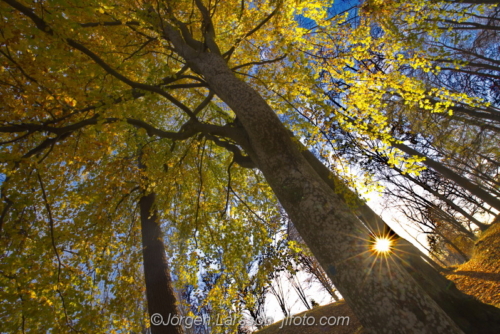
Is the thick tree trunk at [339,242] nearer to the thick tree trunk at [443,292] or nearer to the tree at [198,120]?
the tree at [198,120]

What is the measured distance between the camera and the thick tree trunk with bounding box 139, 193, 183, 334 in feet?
17.7

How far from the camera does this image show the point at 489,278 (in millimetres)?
5832

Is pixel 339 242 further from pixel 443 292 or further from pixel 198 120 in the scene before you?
pixel 198 120

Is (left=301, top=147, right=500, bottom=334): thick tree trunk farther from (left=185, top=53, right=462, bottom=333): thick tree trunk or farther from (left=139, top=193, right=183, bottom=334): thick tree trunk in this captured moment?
(left=139, top=193, right=183, bottom=334): thick tree trunk

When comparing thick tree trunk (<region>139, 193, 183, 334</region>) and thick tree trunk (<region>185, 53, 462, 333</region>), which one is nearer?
thick tree trunk (<region>185, 53, 462, 333</region>)

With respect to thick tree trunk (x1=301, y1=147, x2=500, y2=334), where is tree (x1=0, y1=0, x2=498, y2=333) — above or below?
above

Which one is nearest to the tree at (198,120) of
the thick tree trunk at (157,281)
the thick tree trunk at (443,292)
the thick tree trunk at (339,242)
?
the thick tree trunk at (339,242)

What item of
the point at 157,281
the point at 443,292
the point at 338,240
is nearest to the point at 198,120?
the point at 338,240

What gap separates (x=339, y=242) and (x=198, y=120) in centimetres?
344

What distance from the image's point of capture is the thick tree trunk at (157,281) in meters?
5.40

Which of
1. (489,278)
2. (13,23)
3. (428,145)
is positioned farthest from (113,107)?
(428,145)

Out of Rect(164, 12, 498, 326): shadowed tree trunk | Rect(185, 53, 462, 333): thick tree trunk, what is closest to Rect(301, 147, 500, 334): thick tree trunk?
Rect(164, 12, 498, 326): shadowed tree trunk

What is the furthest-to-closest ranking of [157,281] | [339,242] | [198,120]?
[157,281] → [198,120] → [339,242]

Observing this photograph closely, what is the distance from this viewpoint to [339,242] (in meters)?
2.12
